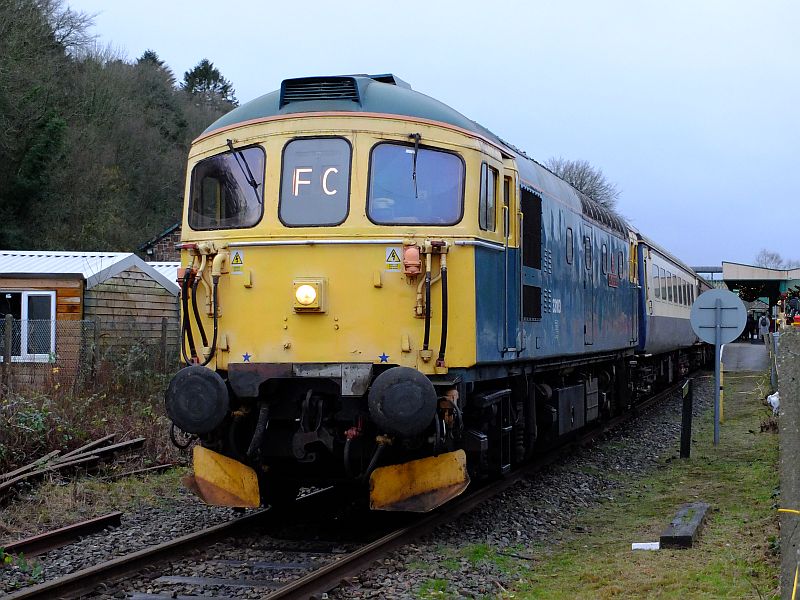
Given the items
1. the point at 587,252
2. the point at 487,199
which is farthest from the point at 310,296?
the point at 587,252

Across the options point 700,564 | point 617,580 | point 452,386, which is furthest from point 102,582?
point 700,564

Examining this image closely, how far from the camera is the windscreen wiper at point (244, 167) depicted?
27.1ft

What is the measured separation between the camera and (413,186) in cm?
802

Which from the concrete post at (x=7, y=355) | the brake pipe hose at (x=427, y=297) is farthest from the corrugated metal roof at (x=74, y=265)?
the brake pipe hose at (x=427, y=297)

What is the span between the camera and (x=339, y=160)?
8.07 metres

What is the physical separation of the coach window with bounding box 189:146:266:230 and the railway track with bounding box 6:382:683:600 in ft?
8.61

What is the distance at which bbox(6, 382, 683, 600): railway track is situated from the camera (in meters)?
6.34

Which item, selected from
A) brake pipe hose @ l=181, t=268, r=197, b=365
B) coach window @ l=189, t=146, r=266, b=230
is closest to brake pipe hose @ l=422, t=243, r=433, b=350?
coach window @ l=189, t=146, r=266, b=230

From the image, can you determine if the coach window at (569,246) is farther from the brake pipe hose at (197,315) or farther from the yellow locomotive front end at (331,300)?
the brake pipe hose at (197,315)

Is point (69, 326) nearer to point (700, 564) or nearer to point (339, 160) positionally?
point (339, 160)

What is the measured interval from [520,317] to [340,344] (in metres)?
2.18

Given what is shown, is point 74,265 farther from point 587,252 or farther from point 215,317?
point 215,317

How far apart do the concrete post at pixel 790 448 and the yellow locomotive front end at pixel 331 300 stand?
299 centimetres

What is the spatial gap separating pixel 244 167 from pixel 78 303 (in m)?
11.6
